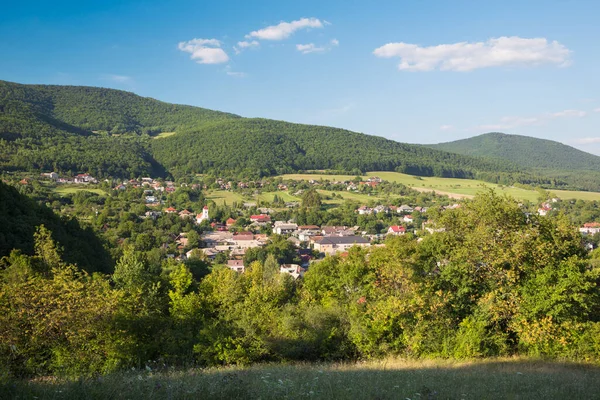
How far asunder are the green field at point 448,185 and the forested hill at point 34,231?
7266cm

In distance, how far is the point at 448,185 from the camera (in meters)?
103

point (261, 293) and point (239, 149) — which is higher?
point (239, 149)

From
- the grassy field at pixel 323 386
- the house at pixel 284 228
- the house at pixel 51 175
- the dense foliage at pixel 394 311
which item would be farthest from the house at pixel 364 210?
the grassy field at pixel 323 386

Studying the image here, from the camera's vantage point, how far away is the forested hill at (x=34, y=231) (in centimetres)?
2404

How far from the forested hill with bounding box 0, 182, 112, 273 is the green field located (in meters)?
72.7

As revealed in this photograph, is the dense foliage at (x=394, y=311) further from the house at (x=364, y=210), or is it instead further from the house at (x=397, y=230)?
the house at (x=364, y=210)

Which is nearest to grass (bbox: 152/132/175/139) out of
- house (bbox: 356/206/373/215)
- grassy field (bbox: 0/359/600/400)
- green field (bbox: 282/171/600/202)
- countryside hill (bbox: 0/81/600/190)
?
countryside hill (bbox: 0/81/600/190)

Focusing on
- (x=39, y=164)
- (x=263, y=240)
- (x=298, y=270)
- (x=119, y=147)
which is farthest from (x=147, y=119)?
(x=298, y=270)

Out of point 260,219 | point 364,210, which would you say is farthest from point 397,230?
point 260,219

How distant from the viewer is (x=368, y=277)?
15516 millimetres

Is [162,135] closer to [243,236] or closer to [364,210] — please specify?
[364,210]

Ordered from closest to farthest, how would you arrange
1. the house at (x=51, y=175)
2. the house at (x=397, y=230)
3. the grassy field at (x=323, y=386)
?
the grassy field at (x=323, y=386), the house at (x=397, y=230), the house at (x=51, y=175)

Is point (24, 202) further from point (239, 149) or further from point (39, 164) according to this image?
point (239, 149)

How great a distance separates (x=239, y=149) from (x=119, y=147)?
1239 inches
